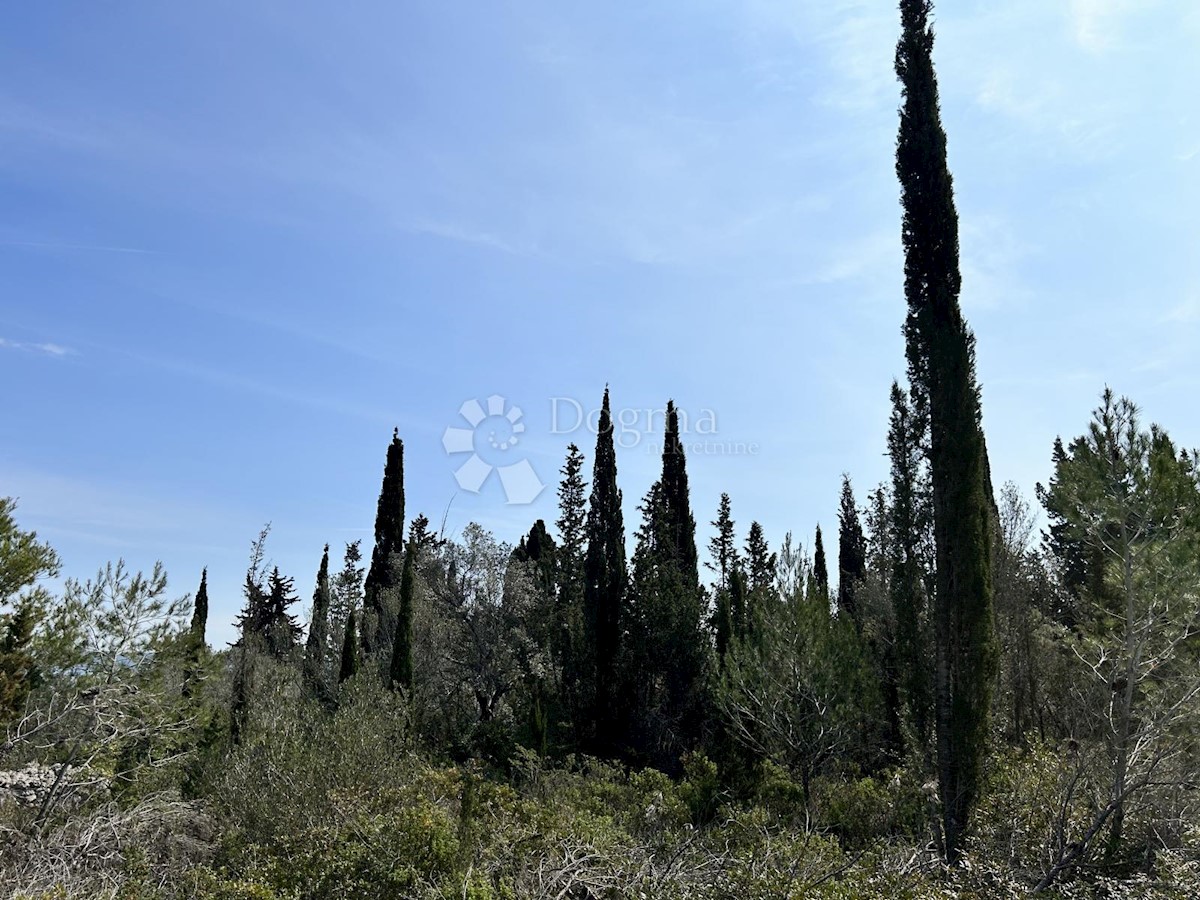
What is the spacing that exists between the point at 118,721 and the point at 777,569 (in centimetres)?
1061

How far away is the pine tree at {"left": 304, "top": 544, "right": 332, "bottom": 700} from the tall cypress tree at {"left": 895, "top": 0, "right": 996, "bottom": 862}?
18.7 m

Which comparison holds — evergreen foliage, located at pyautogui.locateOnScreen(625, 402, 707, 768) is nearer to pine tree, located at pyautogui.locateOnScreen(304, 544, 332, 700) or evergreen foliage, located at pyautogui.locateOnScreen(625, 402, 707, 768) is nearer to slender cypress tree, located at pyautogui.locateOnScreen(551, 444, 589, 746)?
slender cypress tree, located at pyautogui.locateOnScreen(551, 444, 589, 746)

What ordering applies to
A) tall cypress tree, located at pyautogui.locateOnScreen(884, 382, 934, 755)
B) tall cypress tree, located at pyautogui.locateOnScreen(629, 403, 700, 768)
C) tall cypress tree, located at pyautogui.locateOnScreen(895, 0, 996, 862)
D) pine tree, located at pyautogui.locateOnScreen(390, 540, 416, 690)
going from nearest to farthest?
tall cypress tree, located at pyautogui.locateOnScreen(895, 0, 996, 862) < tall cypress tree, located at pyautogui.locateOnScreen(884, 382, 934, 755) < tall cypress tree, located at pyautogui.locateOnScreen(629, 403, 700, 768) < pine tree, located at pyautogui.locateOnScreen(390, 540, 416, 690)

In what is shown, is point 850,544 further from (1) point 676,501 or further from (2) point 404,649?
(2) point 404,649

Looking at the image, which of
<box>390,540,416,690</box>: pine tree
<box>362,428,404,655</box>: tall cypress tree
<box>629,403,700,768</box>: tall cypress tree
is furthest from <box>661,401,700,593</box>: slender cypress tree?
<box>362,428,404,655</box>: tall cypress tree

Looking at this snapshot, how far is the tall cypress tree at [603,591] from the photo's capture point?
20.4 m

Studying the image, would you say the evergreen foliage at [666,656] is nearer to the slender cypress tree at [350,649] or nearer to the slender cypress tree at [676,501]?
the slender cypress tree at [676,501]

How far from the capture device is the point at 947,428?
41.4ft

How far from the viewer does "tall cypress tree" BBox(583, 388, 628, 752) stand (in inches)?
805

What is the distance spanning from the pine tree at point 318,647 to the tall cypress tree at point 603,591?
29.9 ft

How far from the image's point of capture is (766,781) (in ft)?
47.5

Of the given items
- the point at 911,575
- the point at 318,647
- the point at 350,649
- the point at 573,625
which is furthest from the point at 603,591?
the point at 318,647

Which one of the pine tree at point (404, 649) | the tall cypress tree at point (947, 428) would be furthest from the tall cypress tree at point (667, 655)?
the tall cypress tree at point (947, 428)

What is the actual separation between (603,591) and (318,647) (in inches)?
440
